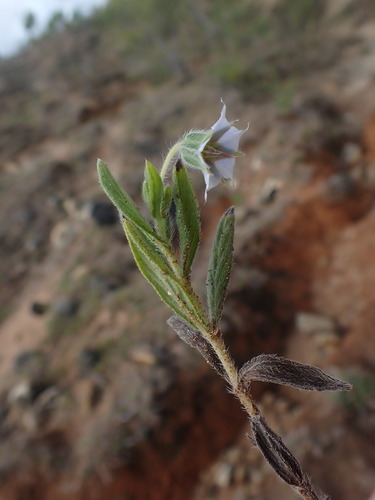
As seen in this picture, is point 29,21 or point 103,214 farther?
point 29,21

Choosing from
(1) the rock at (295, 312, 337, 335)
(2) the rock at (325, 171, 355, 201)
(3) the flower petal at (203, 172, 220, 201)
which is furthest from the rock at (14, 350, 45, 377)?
(3) the flower petal at (203, 172, 220, 201)

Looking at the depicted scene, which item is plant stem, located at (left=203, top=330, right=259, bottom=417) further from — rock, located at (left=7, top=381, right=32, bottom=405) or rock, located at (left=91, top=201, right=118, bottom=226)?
rock, located at (left=91, top=201, right=118, bottom=226)

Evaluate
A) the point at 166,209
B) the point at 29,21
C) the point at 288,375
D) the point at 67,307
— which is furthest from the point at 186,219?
the point at 29,21

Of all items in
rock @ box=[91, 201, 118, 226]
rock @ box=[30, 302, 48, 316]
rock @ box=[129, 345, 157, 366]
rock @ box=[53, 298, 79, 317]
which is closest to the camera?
rock @ box=[129, 345, 157, 366]

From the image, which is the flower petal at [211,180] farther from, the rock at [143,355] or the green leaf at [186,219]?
the rock at [143,355]

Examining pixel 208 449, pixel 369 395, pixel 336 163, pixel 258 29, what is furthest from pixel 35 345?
pixel 258 29

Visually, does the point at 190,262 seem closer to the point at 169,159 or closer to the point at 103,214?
the point at 169,159
